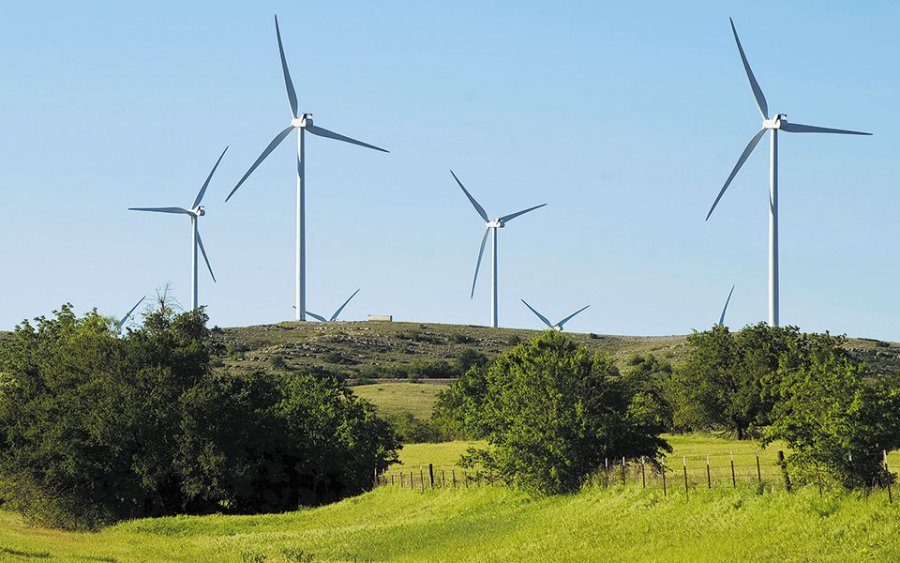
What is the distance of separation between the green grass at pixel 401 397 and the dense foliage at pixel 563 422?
3267 inches

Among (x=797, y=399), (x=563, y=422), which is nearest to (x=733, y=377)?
(x=797, y=399)

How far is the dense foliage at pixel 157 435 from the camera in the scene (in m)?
73.8

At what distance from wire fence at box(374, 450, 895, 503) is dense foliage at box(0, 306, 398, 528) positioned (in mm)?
4373

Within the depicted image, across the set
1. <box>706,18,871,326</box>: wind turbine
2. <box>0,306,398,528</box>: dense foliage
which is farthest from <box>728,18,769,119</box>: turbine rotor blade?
<box>0,306,398,528</box>: dense foliage

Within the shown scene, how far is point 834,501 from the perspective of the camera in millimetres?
37156

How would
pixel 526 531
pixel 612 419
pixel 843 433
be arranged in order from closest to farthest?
pixel 843 433 < pixel 526 531 < pixel 612 419

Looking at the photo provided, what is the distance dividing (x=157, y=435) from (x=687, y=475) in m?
32.6

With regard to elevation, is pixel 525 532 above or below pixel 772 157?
below

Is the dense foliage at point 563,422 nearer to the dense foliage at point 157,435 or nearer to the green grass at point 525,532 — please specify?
the green grass at point 525,532

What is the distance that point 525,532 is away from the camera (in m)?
47.1

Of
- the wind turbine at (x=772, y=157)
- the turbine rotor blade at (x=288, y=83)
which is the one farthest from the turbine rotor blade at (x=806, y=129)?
the turbine rotor blade at (x=288, y=83)

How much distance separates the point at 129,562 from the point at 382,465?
43436 mm

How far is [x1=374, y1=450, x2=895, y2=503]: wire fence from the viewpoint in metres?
40.2

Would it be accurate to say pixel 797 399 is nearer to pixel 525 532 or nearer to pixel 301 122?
pixel 525 532
